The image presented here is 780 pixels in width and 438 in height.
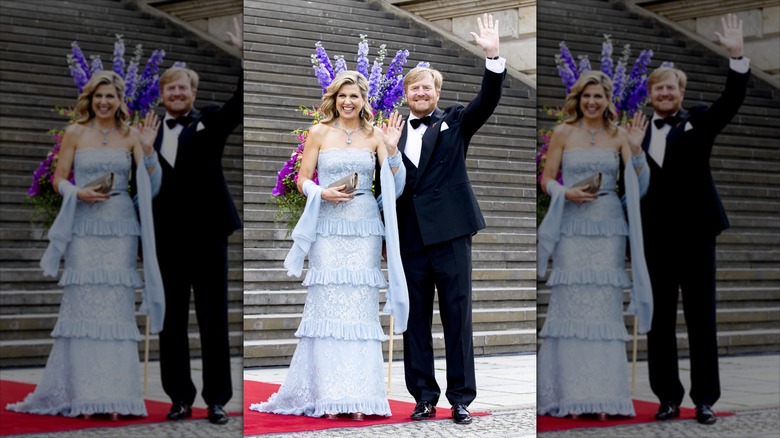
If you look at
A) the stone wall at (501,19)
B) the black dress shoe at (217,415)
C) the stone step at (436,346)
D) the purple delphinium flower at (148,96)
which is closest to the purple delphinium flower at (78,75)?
the purple delphinium flower at (148,96)

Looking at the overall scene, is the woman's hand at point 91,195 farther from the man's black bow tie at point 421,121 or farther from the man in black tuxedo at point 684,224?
the man's black bow tie at point 421,121

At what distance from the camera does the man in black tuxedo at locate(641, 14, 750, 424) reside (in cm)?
256

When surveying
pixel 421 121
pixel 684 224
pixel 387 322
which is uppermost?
pixel 421 121

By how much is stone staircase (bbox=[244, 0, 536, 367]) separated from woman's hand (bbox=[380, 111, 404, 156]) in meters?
1.04

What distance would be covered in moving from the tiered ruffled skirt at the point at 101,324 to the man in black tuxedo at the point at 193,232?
0.24 feet

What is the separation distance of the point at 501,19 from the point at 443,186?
2495 millimetres

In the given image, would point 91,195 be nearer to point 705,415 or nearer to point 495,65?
point 705,415

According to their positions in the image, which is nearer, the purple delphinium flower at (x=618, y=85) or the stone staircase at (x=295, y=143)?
the purple delphinium flower at (x=618, y=85)

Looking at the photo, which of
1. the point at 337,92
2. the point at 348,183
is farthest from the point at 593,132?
the point at 337,92

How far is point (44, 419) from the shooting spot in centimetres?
251

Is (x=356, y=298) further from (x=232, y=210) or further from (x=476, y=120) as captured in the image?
(x=232, y=210)

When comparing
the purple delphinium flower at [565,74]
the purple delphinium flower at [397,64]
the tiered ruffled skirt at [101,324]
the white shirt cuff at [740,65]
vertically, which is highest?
the purple delphinium flower at [397,64]

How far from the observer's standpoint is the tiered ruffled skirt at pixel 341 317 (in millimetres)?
5348

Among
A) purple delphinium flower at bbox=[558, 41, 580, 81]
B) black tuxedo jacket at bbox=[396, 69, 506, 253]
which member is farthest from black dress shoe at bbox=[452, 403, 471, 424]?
purple delphinium flower at bbox=[558, 41, 580, 81]
